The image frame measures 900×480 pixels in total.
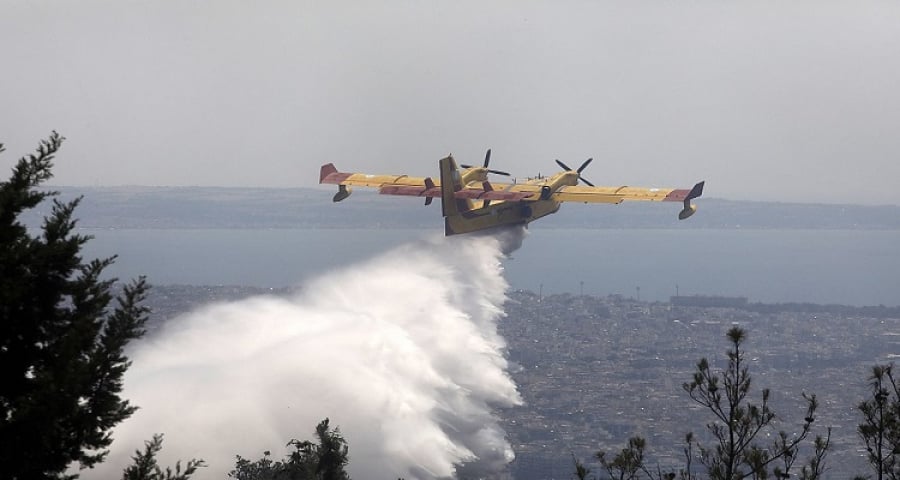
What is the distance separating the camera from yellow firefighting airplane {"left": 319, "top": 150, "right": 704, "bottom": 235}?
54.7m

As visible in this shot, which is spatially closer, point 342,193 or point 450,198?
point 450,198

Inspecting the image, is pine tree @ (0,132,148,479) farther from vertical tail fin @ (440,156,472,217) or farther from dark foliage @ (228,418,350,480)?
vertical tail fin @ (440,156,472,217)

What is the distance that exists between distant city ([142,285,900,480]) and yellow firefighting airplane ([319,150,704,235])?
37.0 m

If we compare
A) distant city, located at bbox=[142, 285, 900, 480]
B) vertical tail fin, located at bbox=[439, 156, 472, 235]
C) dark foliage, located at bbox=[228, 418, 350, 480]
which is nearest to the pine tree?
dark foliage, located at bbox=[228, 418, 350, 480]

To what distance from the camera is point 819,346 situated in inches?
6417

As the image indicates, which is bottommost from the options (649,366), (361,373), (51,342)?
(649,366)

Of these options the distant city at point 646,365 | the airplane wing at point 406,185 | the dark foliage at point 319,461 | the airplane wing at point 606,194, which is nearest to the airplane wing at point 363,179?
the airplane wing at point 406,185

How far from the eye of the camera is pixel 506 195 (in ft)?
179

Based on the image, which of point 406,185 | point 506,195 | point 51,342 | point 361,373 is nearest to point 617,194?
point 506,195

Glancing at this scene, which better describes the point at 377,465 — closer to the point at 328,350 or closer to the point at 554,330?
the point at 328,350

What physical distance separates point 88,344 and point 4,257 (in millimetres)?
1441

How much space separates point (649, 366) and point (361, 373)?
333ft

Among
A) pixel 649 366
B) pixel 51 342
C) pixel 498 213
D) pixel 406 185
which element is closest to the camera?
pixel 51 342

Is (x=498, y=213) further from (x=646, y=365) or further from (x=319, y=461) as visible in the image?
(x=646, y=365)
